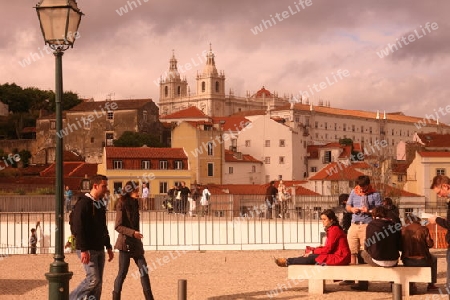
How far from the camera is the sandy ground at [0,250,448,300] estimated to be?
34.6 ft

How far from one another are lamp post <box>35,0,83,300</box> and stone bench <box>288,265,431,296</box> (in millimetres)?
3696

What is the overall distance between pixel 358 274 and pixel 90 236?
3785 mm

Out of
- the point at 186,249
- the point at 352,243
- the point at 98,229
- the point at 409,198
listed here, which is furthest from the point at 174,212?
the point at 409,198

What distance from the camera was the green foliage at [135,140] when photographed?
8506cm

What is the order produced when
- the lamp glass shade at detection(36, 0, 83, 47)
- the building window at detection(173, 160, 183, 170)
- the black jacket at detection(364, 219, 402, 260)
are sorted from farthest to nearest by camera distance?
the building window at detection(173, 160, 183, 170), the black jacket at detection(364, 219, 402, 260), the lamp glass shade at detection(36, 0, 83, 47)

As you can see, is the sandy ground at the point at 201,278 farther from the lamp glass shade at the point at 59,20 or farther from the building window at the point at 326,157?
the building window at the point at 326,157

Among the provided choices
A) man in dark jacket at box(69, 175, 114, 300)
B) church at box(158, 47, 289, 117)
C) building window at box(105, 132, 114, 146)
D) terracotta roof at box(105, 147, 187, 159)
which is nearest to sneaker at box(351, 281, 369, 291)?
man in dark jacket at box(69, 175, 114, 300)

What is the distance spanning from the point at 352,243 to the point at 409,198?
55.2 m

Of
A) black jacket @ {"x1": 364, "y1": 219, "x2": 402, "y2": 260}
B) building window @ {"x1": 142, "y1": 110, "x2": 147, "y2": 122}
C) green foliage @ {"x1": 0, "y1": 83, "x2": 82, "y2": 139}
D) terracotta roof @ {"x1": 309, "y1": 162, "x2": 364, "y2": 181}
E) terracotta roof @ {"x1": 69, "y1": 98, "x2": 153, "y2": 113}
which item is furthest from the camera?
green foliage @ {"x1": 0, "y1": 83, "x2": 82, "y2": 139}

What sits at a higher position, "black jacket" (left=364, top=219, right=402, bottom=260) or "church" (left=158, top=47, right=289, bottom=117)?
"church" (left=158, top=47, right=289, bottom=117)

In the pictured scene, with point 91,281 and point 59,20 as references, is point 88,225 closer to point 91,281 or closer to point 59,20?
point 91,281

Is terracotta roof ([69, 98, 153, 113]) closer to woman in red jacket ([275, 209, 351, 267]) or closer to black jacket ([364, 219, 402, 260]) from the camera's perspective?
woman in red jacket ([275, 209, 351, 267])

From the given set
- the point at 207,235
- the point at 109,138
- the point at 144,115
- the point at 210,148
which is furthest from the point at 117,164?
the point at 207,235

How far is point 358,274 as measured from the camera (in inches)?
397
